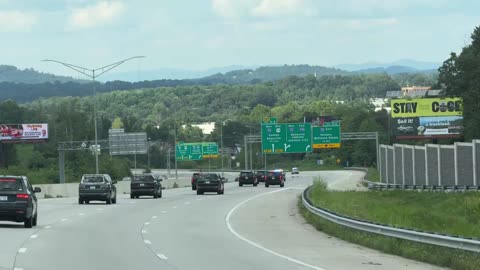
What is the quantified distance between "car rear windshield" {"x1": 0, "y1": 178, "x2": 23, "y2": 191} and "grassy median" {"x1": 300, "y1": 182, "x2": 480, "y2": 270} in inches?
379

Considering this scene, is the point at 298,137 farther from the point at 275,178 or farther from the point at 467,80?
the point at 467,80

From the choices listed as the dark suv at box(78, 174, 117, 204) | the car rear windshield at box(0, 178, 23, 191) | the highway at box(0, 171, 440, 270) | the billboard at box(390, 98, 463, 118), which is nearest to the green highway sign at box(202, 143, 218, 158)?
the billboard at box(390, 98, 463, 118)

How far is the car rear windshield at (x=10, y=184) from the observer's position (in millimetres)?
29719

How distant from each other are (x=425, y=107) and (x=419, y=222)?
81.1 meters

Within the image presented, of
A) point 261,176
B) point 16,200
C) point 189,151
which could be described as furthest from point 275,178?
point 16,200

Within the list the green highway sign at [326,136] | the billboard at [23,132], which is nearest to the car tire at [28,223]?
the green highway sign at [326,136]

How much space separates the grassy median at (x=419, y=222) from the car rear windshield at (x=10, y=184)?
9.63 metres

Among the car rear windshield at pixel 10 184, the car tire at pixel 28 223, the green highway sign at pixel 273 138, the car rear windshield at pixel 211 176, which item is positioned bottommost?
the car rear windshield at pixel 211 176

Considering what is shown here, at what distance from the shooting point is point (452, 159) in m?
67.3

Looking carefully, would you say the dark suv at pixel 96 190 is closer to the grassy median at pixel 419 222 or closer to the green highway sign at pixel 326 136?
the grassy median at pixel 419 222

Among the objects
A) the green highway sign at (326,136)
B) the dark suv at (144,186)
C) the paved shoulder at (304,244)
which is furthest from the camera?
the green highway sign at (326,136)

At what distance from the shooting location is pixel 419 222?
105 feet

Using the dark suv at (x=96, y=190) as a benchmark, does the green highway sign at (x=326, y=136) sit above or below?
above

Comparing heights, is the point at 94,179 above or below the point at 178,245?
above
